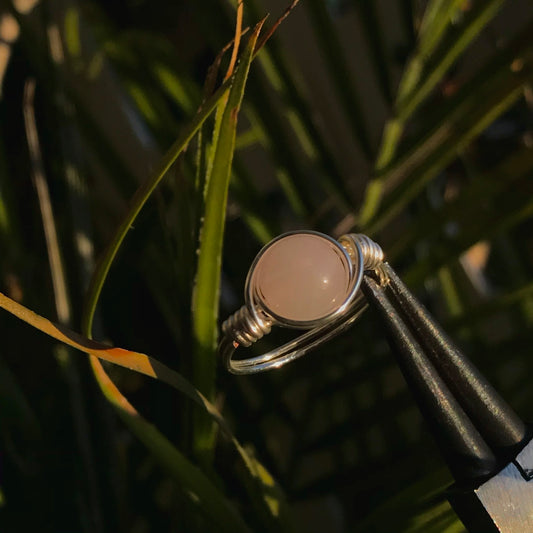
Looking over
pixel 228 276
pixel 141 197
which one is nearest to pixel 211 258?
pixel 141 197

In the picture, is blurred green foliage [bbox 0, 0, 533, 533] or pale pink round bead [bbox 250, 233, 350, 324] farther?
blurred green foliage [bbox 0, 0, 533, 533]

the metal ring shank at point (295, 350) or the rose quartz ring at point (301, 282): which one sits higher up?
the rose quartz ring at point (301, 282)

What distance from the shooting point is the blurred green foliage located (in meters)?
0.31

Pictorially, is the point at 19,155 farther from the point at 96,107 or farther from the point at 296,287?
the point at 296,287

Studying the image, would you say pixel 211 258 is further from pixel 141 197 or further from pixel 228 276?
pixel 228 276

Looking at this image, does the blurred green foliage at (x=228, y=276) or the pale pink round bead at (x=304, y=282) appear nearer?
the pale pink round bead at (x=304, y=282)

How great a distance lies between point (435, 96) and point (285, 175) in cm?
30

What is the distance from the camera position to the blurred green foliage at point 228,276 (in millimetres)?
307

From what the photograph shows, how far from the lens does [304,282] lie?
19 centimetres

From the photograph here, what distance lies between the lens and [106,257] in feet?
0.75

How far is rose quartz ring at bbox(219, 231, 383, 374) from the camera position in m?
0.19

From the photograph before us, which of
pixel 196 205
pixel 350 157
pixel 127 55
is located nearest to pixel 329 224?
pixel 350 157

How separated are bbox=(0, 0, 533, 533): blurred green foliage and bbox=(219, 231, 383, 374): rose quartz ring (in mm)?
72

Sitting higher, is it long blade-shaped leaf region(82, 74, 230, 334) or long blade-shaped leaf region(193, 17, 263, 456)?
long blade-shaped leaf region(82, 74, 230, 334)
